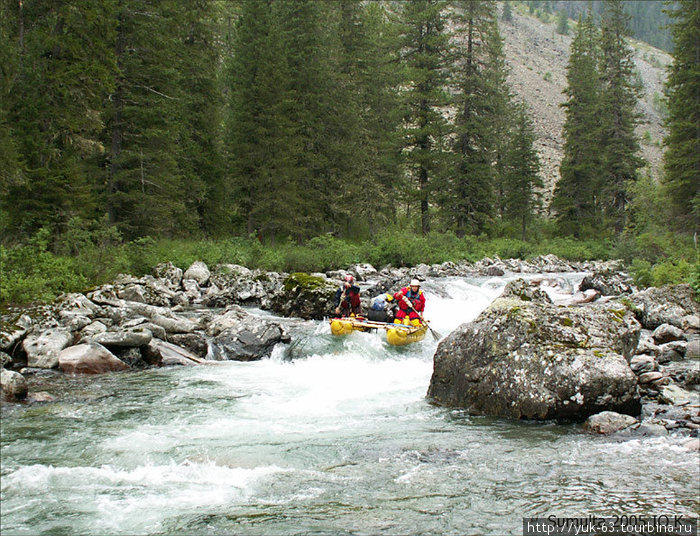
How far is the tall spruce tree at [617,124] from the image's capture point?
126ft

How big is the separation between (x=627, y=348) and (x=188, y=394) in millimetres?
6827

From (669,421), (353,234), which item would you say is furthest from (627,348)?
(353,234)

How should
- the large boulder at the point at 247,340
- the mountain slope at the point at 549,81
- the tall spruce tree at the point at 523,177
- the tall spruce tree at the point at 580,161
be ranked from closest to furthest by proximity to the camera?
the large boulder at the point at 247,340 < the tall spruce tree at the point at 523,177 < the tall spruce tree at the point at 580,161 < the mountain slope at the point at 549,81

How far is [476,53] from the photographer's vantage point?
34.0 m

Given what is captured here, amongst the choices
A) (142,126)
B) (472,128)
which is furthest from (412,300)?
(472,128)

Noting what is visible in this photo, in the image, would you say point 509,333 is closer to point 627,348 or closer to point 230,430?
point 627,348

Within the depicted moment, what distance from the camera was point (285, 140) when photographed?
26266 millimetres

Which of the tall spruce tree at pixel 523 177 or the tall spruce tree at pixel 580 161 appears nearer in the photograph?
the tall spruce tree at pixel 523 177

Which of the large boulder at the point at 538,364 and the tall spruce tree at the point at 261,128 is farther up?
the tall spruce tree at the point at 261,128

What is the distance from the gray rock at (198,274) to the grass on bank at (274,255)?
0.62 m

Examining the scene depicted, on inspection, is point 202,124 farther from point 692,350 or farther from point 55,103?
point 692,350

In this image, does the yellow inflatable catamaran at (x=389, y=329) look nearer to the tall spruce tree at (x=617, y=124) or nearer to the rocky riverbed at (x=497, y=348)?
the rocky riverbed at (x=497, y=348)

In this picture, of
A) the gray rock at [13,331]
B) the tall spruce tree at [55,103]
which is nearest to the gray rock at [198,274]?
the tall spruce tree at [55,103]

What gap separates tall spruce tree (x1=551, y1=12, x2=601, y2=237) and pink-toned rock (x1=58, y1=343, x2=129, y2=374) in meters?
39.6
